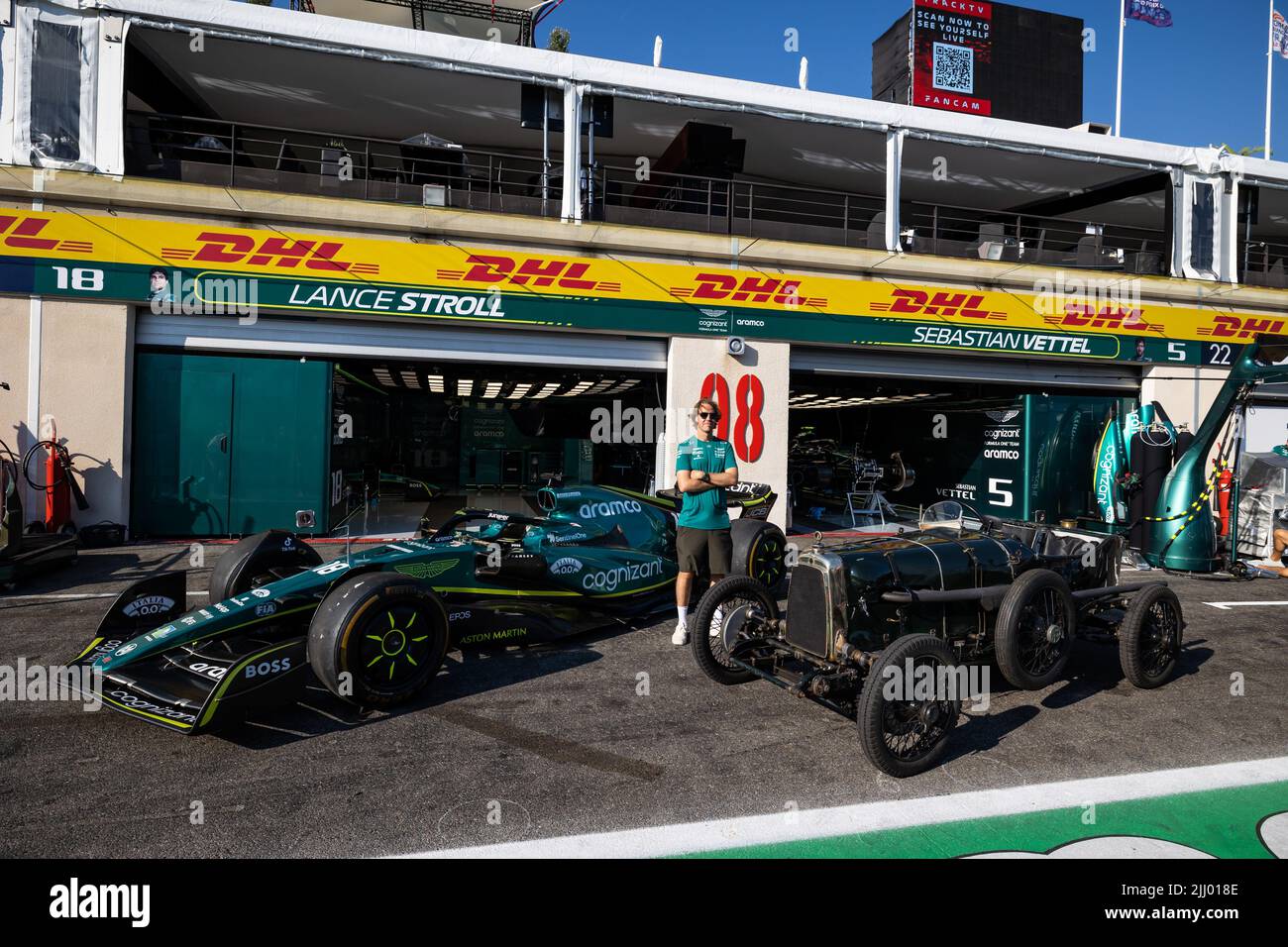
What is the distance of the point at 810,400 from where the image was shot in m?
19.8

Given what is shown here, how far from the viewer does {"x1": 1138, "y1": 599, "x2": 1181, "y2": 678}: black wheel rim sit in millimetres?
4984

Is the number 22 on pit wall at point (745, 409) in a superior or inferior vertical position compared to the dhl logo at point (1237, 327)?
inferior

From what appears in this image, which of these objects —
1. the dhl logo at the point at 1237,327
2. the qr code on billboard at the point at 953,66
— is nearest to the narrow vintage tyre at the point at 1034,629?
the dhl logo at the point at 1237,327

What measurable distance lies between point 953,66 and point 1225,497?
733 inches

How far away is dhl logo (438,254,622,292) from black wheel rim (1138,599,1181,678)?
825 cm

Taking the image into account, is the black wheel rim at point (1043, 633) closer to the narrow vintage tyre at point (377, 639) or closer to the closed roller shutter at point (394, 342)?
the narrow vintage tyre at point (377, 639)

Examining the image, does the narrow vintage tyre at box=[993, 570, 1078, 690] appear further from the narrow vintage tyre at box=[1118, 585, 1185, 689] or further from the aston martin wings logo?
the aston martin wings logo

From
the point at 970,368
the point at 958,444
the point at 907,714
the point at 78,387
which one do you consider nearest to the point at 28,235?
the point at 78,387

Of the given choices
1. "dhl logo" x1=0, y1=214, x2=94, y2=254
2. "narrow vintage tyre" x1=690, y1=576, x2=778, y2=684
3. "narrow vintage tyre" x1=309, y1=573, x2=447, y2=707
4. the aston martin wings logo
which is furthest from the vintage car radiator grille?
"dhl logo" x1=0, y1=214, x2=94, y2=254

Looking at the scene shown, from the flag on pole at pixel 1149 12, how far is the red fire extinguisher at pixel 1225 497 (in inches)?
473

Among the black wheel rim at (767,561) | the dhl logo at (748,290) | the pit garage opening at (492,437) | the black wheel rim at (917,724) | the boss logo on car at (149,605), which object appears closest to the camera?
the black wheel rim at (917,724)

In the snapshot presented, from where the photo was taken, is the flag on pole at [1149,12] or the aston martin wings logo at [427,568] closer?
the aston martin wings logo at [427,568]

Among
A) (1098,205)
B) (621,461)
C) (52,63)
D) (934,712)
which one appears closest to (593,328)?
(621,461)

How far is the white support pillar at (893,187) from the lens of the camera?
12578 mm
